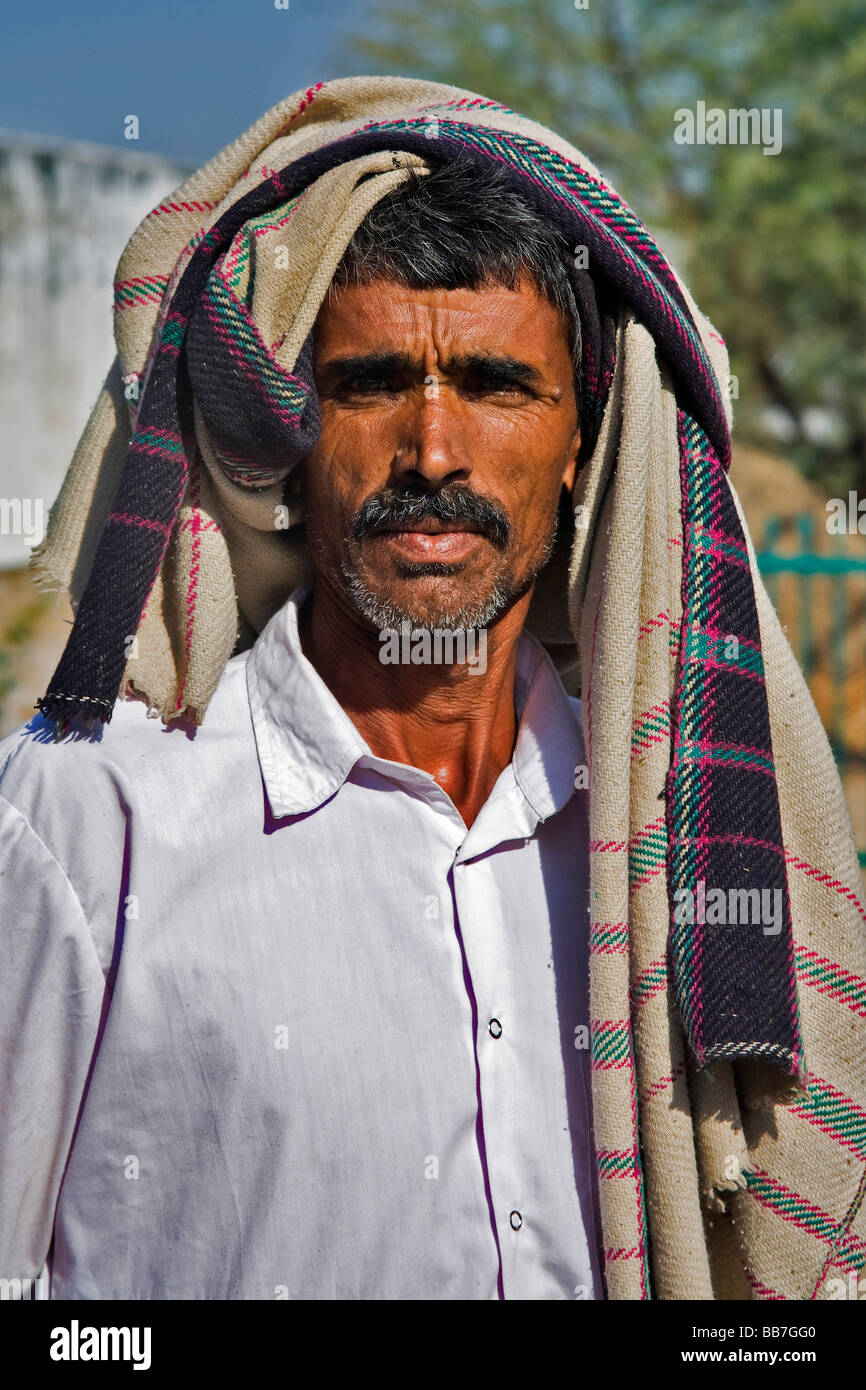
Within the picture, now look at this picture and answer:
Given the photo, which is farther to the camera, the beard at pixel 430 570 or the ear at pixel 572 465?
the ear at pixel 572 465

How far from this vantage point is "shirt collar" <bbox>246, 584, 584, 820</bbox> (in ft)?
6.51

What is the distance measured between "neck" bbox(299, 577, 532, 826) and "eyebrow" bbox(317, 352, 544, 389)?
0.35 metres

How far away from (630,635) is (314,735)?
526 millimetres

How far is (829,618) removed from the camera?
9.05 metres

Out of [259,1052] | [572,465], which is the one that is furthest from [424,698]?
[259,1052]

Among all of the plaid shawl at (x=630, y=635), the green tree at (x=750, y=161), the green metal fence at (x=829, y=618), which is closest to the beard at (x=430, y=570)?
the plaid shawl at (x=630, y=635)

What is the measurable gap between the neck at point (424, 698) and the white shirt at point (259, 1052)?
0.65ft

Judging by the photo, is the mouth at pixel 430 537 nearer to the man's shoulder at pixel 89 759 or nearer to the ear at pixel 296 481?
the ear at pixel 296 481

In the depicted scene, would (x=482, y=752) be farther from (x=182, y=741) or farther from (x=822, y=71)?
(x=822, y=71)

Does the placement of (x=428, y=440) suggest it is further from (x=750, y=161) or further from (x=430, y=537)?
(x=750, y=161)

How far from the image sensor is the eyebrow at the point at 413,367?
2.01 m

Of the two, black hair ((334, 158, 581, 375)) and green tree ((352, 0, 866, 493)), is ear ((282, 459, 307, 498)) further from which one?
green tree ((352, 0, 866, 493))

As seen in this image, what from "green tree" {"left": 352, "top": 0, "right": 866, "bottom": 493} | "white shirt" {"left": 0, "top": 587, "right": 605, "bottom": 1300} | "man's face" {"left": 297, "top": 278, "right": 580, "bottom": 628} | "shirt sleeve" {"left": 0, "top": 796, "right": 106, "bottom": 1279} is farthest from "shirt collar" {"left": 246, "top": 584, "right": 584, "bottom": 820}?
"green tree" {"left": 352, "top": 0, "right": 866, "bottom": 493}
